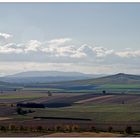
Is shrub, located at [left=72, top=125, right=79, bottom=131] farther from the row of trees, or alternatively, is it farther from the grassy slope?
the grassy slope

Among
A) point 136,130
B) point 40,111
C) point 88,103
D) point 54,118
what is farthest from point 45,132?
point 88,103

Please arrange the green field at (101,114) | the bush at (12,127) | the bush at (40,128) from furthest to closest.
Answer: the green field at (101,114)
the bush at (12,127)
the bush at (40,128)

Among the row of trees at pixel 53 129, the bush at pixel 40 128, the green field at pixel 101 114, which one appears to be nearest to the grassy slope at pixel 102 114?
the green field at pixel 101 114

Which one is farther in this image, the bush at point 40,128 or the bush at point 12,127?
the bush at point 12,127

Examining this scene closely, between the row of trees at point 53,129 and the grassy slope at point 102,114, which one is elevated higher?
the grassy slope at point 102,114

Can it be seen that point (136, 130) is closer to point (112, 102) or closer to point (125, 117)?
point (125, 117)

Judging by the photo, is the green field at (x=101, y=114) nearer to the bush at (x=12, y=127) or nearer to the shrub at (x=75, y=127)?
the shrub at (x=75, y=127)

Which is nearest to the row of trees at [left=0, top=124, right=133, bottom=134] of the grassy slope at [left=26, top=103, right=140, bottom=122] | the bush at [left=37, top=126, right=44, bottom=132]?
the bush at [left=37, top=126, right=44, bottom=132]

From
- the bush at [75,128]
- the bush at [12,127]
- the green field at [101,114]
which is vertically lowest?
the bush at [75,128]

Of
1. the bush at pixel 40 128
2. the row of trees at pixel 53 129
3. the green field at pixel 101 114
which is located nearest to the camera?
the row of trees at pixel 53 129

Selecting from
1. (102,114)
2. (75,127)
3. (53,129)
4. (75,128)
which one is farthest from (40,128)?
(102,114)

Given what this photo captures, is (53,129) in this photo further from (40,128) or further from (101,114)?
(101,114)
